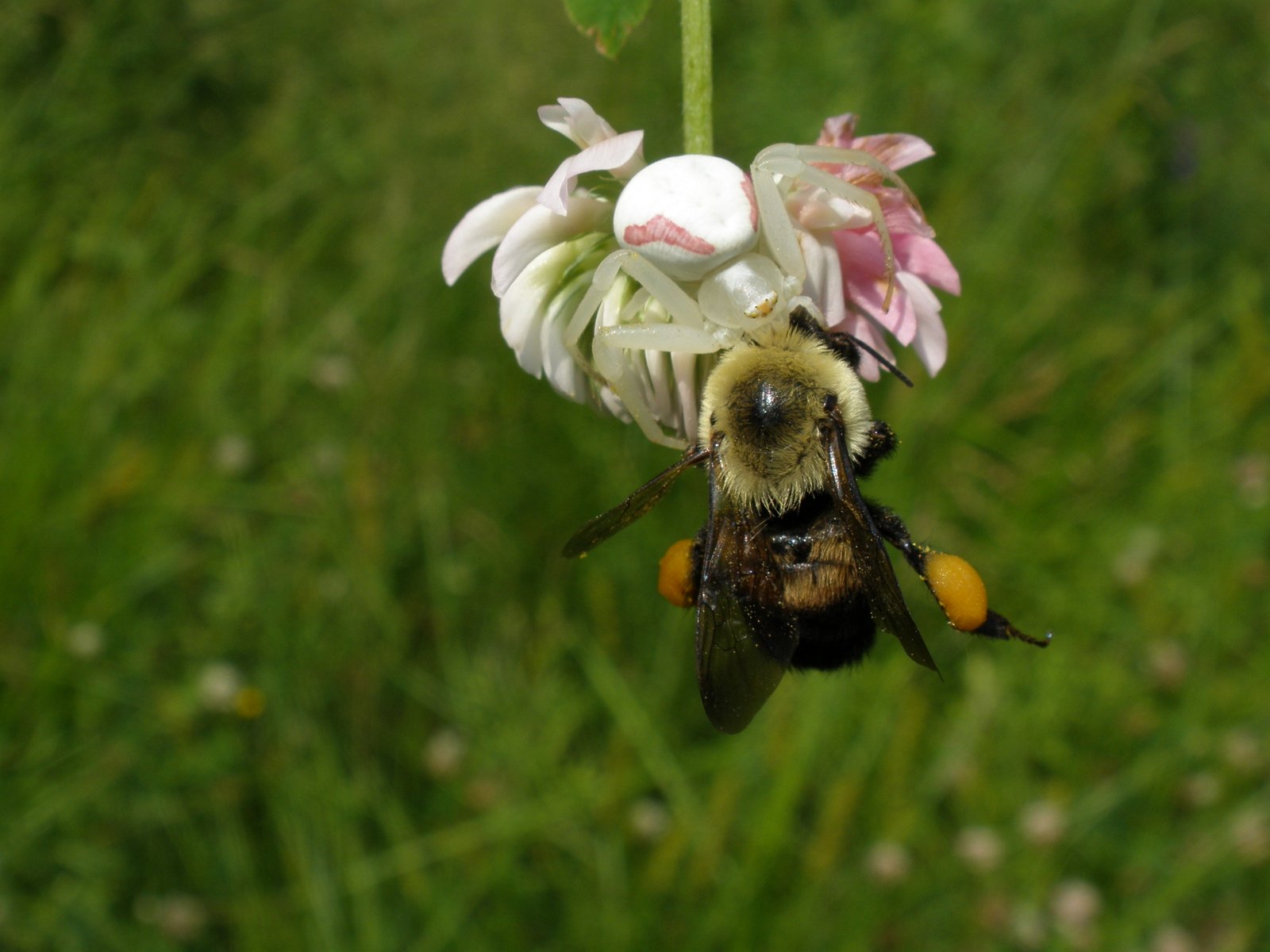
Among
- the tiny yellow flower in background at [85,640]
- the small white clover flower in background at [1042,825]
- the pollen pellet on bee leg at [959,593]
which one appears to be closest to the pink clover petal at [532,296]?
the pollen pellet on bee leg at [959,593]

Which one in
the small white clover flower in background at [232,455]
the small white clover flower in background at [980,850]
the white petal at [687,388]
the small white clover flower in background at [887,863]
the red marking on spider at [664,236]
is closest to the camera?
the red marking on spider at [664,236]

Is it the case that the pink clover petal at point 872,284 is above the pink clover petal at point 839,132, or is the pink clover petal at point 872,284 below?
below

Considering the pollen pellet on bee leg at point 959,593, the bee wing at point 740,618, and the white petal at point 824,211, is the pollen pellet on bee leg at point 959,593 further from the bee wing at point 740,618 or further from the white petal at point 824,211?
the white petal at point 824,211

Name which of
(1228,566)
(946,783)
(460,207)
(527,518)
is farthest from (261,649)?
(1228,566)

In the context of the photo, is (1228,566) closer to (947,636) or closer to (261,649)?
(947,636)

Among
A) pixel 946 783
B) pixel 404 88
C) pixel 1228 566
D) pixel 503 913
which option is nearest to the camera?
pixel 503 913

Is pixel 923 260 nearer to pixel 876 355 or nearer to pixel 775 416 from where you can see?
pixel 876 355
